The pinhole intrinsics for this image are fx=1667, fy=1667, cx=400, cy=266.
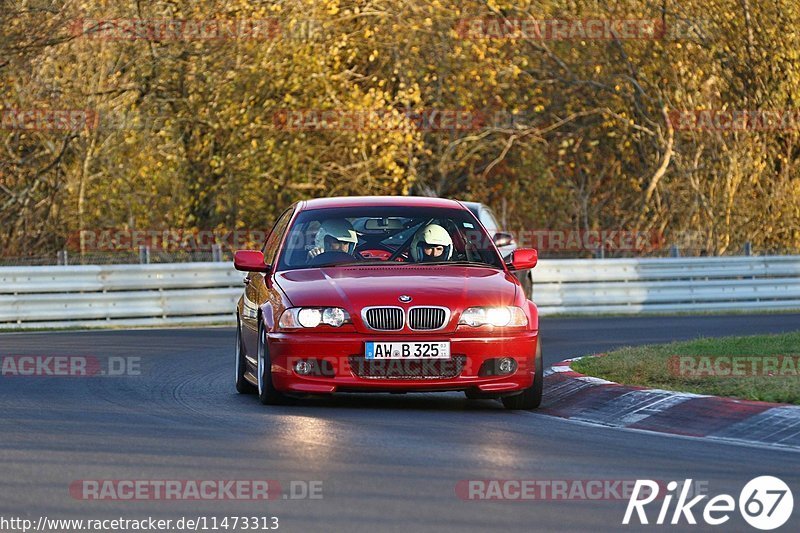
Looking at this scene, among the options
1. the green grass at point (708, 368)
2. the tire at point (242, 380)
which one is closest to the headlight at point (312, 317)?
the tire at point (242, 380)

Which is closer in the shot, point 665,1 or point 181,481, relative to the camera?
point 181,481

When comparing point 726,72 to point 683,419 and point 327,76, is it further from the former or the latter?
point 683,419

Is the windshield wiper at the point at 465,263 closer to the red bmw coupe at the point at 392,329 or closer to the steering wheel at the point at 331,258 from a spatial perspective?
the red bmw coupe at the point at 392,329

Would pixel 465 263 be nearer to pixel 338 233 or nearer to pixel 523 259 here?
pixel 523 259

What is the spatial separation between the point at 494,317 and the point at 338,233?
5.59 ft

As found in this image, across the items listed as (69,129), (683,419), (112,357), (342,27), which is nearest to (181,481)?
(683,419)

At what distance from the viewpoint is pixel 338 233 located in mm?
12539

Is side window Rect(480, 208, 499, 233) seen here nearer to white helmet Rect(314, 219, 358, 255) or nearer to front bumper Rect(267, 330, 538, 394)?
white helmet Rect(314, 219, 358, 255)

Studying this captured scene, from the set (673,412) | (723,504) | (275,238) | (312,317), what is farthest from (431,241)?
(723,504)

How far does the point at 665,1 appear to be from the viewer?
32781 mm

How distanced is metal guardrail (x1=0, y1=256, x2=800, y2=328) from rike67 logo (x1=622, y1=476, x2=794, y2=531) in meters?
17.1

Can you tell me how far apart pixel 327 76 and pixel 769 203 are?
9.10 meters

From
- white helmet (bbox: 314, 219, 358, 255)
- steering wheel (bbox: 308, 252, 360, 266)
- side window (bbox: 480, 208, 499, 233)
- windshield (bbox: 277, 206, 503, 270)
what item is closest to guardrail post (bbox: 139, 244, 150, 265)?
side window (bbox: 480, 208, 499, 233)

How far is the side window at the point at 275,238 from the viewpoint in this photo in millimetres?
12968
